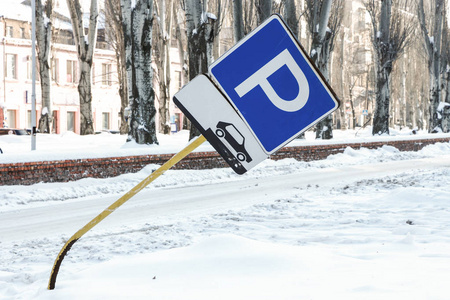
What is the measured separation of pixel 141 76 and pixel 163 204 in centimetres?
695

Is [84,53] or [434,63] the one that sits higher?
[434,63]

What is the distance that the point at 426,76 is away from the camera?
182 feet

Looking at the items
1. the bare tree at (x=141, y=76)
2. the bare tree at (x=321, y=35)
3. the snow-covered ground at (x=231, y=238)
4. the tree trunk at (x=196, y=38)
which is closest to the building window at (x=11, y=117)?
the bare tree at (x=321, y=35)

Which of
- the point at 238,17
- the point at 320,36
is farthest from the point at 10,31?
the point at 320,36

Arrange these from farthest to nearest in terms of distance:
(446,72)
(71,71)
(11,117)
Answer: (71,71) → (11,117) → (446,72)

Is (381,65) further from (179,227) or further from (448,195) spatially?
(179,227)

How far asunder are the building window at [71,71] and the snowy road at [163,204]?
3552 cm

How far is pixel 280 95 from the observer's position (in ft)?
10.0

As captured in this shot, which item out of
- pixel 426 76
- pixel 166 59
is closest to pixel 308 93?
pixel 166 59

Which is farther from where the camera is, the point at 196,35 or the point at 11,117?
the point at 11,117

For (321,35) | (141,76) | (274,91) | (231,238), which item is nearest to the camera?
(274,91)

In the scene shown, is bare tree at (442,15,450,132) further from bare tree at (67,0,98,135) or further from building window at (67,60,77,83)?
building window at (67,60,77,83)

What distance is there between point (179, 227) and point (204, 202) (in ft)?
8.52

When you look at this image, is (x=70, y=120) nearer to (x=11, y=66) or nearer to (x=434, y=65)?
(x=11, y=66)
